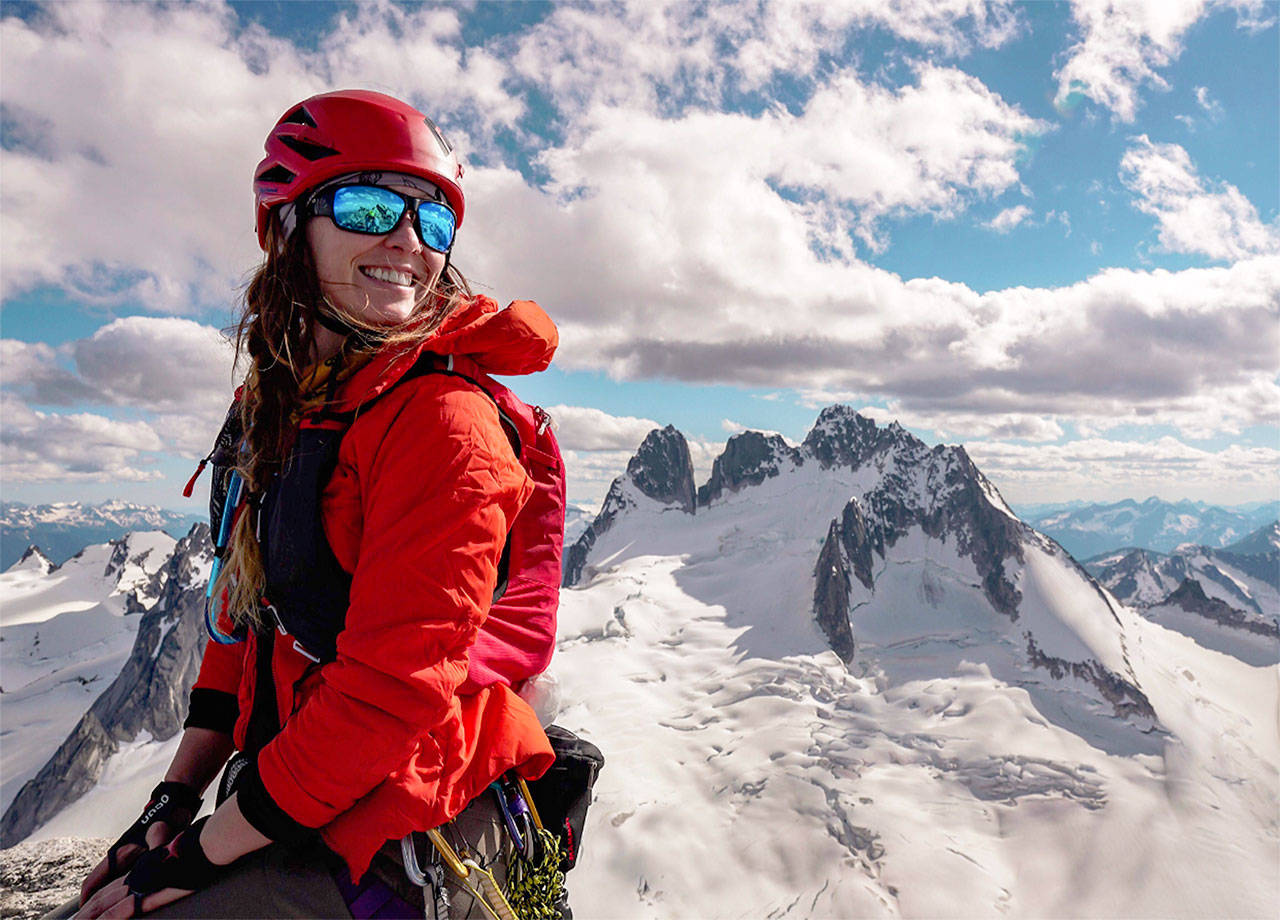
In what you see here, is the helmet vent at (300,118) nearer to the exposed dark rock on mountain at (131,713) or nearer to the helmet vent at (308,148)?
the helmet vent at (308,148)

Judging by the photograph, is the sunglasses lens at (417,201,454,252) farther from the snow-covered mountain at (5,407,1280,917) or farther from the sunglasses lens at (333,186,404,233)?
the snow-covered mountain at (5,407,1280,917)

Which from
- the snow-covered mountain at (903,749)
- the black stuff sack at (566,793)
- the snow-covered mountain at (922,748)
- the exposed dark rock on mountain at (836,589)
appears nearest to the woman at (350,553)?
the black stuff sack at (566,793)

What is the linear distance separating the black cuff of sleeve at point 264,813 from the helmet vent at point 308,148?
128 inches

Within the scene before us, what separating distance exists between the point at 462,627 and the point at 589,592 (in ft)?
629

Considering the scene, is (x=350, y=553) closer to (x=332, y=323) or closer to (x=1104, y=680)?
(x=332, y=323)

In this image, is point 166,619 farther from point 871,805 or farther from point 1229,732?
point 1229,732

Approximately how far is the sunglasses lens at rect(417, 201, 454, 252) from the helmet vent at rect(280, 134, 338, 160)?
57cm

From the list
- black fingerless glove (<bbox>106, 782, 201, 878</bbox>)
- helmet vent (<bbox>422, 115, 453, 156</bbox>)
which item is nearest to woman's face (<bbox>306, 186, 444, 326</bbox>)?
helmet vent (<bbox>422, 115, 453, 156</bbox>)

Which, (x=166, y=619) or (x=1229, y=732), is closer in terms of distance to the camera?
(x=1229, y=732)

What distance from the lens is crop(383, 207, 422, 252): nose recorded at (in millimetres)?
3693

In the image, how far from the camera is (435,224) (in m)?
3.87

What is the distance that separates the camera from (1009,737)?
438 feet

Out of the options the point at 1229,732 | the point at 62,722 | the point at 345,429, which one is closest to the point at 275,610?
the point at 345,429

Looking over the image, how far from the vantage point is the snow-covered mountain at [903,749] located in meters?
96.8
